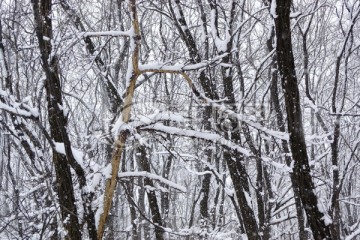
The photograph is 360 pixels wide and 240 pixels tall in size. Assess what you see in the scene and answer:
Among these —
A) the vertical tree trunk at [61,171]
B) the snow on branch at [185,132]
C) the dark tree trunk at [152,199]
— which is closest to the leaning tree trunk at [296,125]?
the snow on branch at [185,132]

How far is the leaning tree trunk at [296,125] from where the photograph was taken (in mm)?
4754

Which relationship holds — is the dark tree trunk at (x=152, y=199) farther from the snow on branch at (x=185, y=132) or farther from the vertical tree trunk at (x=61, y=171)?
the vertical tree trunk at (x=61, y=171)

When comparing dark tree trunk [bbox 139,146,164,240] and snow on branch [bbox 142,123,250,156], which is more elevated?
snow on branch [bbox 142,123,250,156]

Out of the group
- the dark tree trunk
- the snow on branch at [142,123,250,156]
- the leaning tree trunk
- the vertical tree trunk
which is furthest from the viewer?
the dark tree trunk

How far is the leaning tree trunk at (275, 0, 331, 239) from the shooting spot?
4.75 m

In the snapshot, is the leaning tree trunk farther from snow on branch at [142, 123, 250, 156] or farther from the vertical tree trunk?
the vertical tree trunk

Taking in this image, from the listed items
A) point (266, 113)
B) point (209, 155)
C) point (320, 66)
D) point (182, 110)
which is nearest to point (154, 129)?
point (182, 110)

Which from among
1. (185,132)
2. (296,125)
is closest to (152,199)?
(185,132)

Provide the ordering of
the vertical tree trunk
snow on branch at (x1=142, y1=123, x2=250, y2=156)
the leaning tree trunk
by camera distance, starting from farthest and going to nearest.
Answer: snow on branch at (x1=142, y1=123, x2=250, y2=156)
the vertical tree trunk
the leaning tree trunk

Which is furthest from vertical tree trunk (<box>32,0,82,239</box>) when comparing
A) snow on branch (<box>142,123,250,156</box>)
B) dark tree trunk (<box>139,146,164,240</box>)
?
dark tree trunk (<box>139,146,164,240</box>)

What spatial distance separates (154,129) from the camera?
20.6 ft

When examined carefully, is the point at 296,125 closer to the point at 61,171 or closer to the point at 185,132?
the point at 185,132

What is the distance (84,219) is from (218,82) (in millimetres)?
7295

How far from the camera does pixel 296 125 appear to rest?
4789 millimetres
